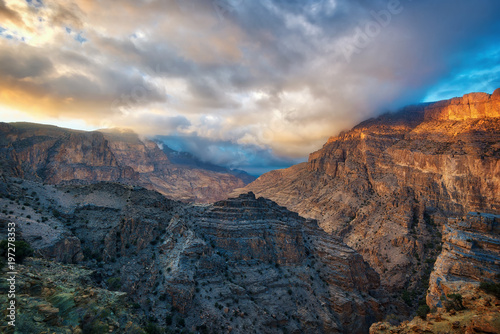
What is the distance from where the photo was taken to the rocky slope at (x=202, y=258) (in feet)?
123

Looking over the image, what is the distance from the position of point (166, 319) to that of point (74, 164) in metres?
200

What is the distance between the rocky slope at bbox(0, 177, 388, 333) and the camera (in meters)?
37.6

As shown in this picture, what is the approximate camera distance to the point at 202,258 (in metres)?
46.6

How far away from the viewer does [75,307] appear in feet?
60.8

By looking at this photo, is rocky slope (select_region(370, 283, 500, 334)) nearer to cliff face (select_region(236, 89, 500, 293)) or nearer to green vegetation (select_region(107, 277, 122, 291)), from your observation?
green vegetation (select_region(107, 277, 122, 291))

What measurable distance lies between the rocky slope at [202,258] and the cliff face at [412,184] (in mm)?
37989

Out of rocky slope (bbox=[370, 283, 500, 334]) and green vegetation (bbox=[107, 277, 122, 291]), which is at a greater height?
rocky slope (bbox=[370, 283, 500, 334])

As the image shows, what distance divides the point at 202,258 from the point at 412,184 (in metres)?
122

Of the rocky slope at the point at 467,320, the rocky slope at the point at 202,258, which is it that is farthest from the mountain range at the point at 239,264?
the rocky slope at the point at 202,258

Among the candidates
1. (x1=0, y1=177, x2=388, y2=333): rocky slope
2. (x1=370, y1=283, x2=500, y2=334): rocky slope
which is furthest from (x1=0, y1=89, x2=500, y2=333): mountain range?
(x1=0, y1=177, x2=388, y2=333): rocky slope

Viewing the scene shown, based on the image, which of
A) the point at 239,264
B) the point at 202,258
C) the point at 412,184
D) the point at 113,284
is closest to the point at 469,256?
the point at 239,264

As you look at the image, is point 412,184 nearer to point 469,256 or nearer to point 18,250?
point 469,256

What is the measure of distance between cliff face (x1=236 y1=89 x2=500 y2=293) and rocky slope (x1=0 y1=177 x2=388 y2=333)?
3799cm

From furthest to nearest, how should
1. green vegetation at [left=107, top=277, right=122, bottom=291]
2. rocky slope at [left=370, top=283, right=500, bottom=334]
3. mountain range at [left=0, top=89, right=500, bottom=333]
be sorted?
green vegetation at [left=107, top=277, right=122, bottom=291] < mountain range at [left=0, top=89, right=500, bottom=333] < rocky slope at [left=370, top=283, right=500, bottom=334]
